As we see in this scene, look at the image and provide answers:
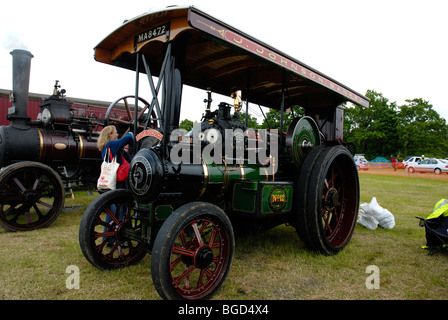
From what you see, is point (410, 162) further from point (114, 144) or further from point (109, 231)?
point (109, 231)

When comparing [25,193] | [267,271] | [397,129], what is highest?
[397,129]

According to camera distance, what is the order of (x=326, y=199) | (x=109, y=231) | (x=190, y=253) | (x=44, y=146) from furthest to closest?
(x=44, y=146) → (x=326, y=199) → (x=109, y=231) → (x=190, y=253)

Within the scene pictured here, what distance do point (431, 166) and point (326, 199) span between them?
20269mm

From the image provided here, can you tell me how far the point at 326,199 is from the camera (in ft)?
11.6

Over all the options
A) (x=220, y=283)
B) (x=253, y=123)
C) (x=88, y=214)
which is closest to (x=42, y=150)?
(x=88, y=214)

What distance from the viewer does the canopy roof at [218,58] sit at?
230cm

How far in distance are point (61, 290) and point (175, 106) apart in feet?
5.44

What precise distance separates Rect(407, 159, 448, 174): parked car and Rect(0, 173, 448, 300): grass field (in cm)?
1854

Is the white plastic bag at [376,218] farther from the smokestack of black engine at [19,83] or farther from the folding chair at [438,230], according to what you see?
the smokestack of black engine at [19,83]

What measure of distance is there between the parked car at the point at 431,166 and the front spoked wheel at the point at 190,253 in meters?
20.3

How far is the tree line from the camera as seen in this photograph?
3550 centimetres

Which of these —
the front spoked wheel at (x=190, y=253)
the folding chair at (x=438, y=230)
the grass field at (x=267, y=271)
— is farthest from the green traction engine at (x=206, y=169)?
the folding chair at (x=438, y=230)

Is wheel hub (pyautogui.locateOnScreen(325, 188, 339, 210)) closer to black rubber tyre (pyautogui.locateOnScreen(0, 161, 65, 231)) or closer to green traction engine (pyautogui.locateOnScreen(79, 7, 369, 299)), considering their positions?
green traction engine (pyautogui.locateOnScreen(79, 7, 369, 299))

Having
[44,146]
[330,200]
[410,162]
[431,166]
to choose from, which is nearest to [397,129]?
[410,162]
